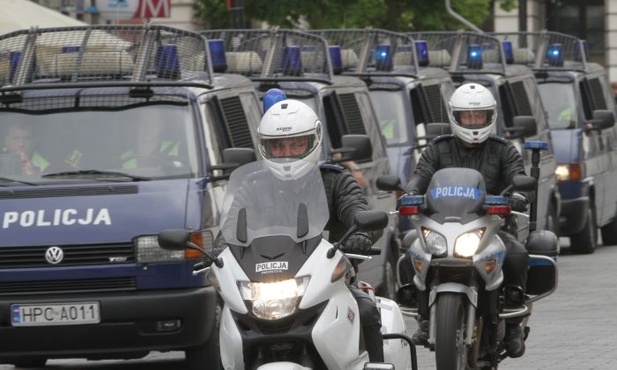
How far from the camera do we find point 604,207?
76.8ft

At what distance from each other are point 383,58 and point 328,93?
4.00 meters

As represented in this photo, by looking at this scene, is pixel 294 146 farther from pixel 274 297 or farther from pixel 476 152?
pixel 476 152

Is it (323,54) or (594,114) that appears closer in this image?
(323,54)

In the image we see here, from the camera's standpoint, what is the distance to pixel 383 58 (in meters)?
19.5

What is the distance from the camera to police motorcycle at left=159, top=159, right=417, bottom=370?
25.3 feet

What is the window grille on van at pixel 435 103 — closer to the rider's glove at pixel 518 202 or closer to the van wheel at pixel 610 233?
the van wheel at pixel 610 233

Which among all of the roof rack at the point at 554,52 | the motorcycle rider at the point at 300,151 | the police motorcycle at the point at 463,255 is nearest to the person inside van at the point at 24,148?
the police motorcycle at the point at 463,255

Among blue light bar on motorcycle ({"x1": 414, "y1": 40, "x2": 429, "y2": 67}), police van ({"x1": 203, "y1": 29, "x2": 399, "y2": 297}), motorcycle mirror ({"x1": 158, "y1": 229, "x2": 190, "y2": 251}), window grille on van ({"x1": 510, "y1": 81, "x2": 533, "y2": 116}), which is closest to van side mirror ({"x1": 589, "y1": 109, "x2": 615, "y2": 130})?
window grille on van ({"x1": 510, "y1": 81, "x2": 533, "y2": 116})

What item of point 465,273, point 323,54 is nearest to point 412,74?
point 323,54

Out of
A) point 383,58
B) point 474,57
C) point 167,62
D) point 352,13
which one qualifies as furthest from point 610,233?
point 167,62

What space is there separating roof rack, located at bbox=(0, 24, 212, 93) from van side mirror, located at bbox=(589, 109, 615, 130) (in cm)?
999

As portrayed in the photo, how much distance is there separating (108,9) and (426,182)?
27.6 ft

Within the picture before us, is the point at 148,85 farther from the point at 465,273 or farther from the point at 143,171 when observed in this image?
the point at 465,273

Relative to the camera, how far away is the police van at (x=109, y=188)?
36.4ft
